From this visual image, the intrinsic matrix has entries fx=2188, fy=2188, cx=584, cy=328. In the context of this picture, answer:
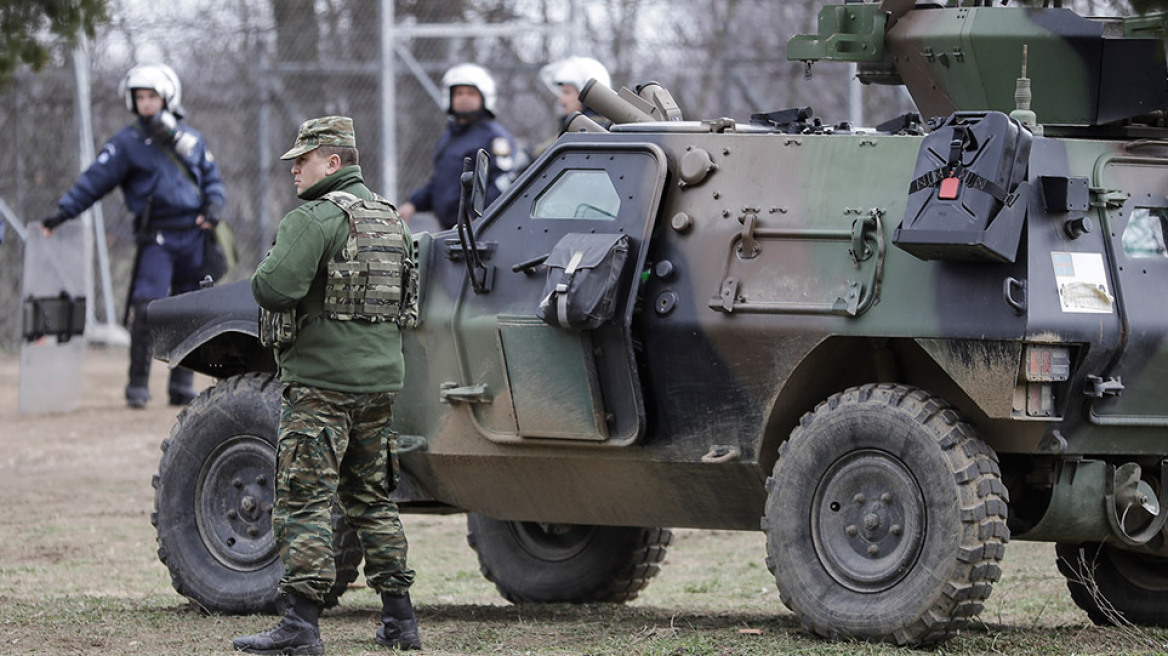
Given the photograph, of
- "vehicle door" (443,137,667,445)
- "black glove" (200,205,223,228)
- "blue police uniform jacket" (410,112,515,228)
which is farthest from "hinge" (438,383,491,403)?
"black glove" (200,205,223,228)

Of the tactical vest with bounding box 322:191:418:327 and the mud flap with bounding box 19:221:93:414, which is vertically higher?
the tactical vest with bounding box 322:191:418:327

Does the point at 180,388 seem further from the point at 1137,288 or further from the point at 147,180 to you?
the point at 1137,288

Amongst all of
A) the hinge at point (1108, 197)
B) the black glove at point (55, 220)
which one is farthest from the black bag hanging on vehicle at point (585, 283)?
the black glove at point (55, 220)

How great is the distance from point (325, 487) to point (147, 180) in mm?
7624

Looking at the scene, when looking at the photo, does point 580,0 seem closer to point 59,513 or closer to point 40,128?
point 40,128

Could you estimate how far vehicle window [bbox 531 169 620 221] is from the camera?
26.8ft

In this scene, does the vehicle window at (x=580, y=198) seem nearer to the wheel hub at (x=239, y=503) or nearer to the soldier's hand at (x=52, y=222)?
the wheel hub at (x=239, y=503)

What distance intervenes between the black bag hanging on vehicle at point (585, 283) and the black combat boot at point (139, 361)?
7170mm

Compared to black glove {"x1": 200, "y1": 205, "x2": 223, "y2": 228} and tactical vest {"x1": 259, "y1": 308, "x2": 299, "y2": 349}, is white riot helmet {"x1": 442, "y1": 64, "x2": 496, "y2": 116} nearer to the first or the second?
black glove {"x1": 200, "y1": 205, "x2": 223, "y2": 228}

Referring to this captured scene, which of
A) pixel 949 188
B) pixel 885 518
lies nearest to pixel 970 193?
pixel 949 188

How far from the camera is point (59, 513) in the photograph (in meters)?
12.4

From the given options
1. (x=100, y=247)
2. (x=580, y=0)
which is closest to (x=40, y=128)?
(x=100, y=247)

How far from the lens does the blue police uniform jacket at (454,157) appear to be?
13.2 m

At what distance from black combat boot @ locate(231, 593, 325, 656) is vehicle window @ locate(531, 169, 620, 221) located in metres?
1.81
